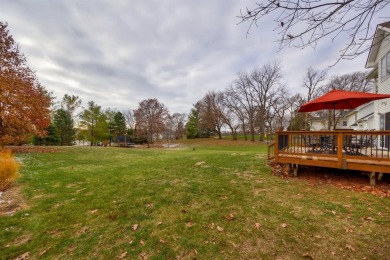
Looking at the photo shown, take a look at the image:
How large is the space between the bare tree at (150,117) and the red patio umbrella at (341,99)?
24.0m

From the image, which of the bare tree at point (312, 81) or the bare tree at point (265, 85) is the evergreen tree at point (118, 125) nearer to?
the bare tree at point (265, 85)

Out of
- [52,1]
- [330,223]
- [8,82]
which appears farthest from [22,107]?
[330,223]

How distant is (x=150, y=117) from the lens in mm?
29250

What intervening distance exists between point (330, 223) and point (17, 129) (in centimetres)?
1768

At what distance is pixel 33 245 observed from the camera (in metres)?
2.99

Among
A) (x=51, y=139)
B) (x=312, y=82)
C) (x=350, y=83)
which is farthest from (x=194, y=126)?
(x=350, y=83)

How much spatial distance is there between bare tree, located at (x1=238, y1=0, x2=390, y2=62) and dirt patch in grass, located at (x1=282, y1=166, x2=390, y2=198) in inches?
166

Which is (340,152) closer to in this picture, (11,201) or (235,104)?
(11,201)

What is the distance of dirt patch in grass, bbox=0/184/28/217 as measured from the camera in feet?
13.8

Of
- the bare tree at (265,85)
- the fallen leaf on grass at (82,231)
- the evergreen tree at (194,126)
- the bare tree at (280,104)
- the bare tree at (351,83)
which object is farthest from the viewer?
the evergreen tree at (194,126)

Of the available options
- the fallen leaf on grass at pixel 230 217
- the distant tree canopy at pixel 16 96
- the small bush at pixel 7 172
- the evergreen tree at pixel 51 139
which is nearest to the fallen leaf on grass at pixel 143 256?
the fallen leaf on grass at pixel 230 217

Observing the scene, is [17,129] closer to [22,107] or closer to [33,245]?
[22,107]

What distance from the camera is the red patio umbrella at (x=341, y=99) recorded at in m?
5.43

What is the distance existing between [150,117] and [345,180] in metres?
26.9
